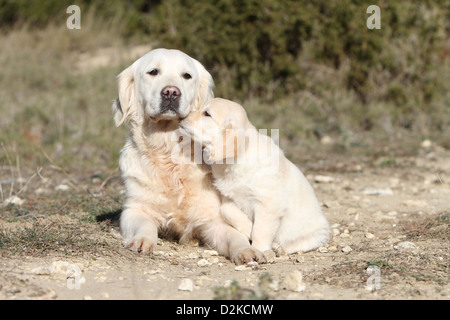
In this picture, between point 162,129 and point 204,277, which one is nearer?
point 204,277

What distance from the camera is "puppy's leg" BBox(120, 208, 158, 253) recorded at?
3734mm

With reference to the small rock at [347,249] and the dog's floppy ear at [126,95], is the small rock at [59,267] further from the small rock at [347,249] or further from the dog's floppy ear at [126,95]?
the small rock at [347,249]

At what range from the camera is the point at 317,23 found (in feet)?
28.9

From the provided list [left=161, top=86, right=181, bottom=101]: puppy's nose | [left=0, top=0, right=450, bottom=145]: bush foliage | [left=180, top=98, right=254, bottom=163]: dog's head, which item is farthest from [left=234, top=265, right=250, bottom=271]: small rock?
[left=0, top=0, right=450, bottom=145]: bush foliage

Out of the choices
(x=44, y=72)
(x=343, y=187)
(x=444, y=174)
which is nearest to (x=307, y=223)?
(x=343, y=187)

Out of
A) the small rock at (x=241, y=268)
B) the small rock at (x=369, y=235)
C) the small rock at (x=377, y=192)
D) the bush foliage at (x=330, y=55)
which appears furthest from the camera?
the bush foliage at (x=330, y=55)

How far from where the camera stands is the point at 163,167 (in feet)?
13.6

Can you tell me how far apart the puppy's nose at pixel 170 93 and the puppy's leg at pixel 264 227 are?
0.82m

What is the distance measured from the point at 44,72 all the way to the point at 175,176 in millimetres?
7429

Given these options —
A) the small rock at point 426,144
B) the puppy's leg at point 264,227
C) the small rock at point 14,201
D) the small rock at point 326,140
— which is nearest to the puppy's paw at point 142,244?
the puppy's leg at point 264,227

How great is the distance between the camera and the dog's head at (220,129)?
11.7 ft

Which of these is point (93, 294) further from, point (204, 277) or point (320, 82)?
point (320, 82)

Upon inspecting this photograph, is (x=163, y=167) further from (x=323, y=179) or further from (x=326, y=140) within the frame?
(x=326, y=140)

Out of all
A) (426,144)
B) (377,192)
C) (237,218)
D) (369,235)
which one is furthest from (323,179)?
(237,218)
